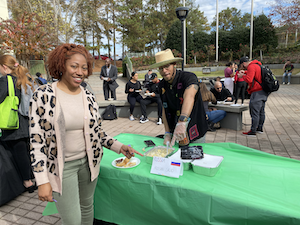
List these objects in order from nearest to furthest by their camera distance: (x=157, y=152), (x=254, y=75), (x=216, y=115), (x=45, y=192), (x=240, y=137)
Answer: (x=45, y=192), (x=157, y=152), (x=254, y=75), (x=240, y=137), (x=216, y=115)

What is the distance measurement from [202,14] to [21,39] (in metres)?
47.4

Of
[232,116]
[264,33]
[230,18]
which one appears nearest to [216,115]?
[232,116]

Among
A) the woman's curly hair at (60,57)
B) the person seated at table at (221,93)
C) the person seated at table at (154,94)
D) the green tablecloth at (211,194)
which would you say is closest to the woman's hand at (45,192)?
the green tablecloth at (211,194)

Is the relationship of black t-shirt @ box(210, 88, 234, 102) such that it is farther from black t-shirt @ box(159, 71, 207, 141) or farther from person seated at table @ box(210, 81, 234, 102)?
black t-shirt @ box(159, 71, 207, 141)

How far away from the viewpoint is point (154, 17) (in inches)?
1494

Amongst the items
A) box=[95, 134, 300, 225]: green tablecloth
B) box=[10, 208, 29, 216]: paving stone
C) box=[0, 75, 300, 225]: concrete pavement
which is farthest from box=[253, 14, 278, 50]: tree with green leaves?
box=[10, 208, 29, 216]: paving stone

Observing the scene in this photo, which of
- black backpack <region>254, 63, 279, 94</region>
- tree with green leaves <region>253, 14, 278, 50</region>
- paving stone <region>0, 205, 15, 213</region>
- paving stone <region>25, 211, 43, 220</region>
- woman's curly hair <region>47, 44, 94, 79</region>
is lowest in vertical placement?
paving stone <region>0, 205, 15, 213</region>

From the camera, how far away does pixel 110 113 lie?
7832 millimetres

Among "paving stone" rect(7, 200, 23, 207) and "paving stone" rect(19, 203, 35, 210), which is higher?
"paving stone" rect(19, 203, 35, 210)

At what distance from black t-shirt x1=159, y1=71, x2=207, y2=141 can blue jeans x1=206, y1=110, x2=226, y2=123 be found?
3.55m

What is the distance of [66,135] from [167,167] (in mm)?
887

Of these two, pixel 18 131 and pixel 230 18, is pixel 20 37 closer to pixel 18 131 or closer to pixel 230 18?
pixel 18 131

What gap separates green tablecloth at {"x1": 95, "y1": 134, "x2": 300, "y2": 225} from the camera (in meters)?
1.46

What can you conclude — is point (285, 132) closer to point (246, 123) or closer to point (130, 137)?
point (246, 123)
